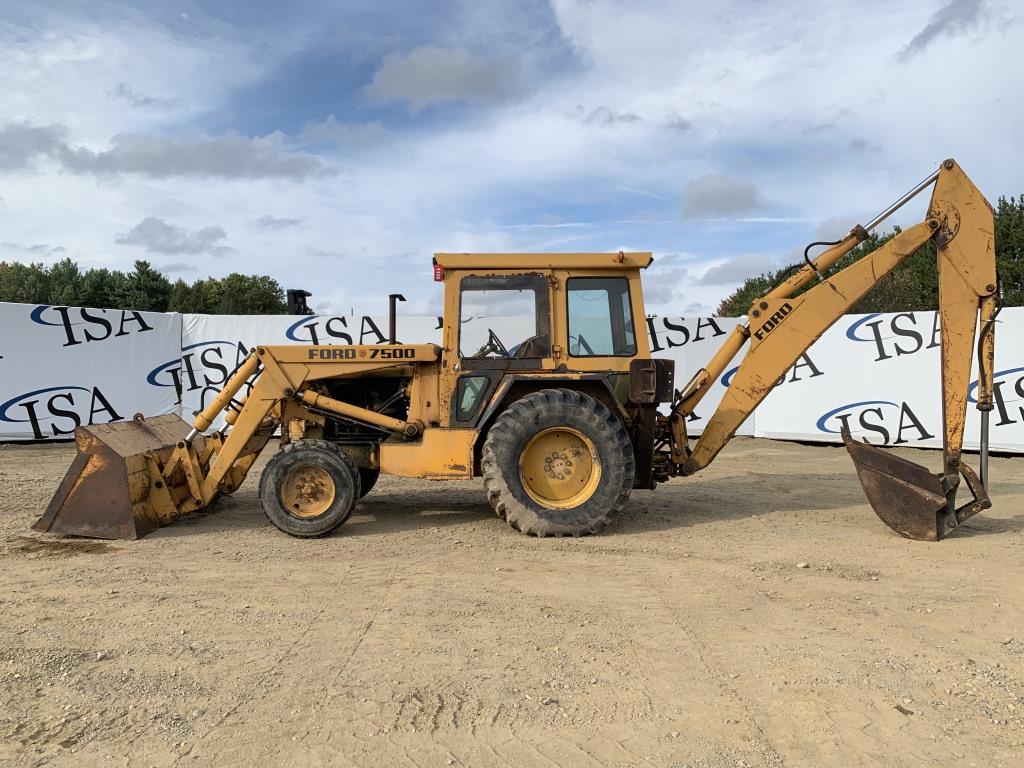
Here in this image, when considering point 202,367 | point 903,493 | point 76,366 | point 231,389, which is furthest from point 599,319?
point 76,366

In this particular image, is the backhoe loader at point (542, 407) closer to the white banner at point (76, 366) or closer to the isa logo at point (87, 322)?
the white banner at point (76, 366)

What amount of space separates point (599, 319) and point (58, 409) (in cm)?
1200

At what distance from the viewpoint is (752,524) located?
287 inches

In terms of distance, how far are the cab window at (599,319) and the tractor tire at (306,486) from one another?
2376 mm

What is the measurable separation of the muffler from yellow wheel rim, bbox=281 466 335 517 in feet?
15.3

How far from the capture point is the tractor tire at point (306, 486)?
663 cm

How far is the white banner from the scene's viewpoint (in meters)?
14.1

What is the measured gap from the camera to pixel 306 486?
22.1 ft

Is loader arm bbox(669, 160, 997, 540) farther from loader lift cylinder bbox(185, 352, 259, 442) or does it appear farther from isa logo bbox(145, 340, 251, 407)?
isa logo bbox(145, 340, 251, 407)

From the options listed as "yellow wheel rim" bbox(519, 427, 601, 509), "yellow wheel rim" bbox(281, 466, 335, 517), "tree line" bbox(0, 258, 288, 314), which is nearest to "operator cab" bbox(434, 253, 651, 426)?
"yellow wheel rim" bbox(519, 427, 601, 509)

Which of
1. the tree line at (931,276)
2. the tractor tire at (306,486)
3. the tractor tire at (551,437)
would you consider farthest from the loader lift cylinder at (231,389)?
the tree line at (931,276)

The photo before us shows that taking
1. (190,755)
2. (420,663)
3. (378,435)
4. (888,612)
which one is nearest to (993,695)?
(888,612)

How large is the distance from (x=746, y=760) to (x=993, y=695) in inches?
54.4

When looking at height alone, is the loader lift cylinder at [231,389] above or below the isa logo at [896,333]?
below
